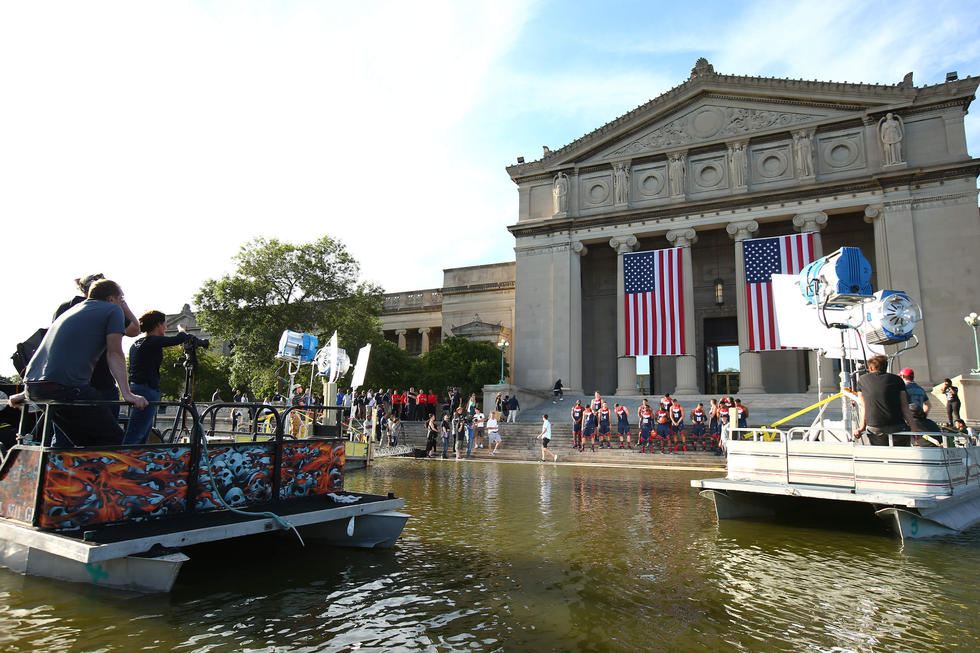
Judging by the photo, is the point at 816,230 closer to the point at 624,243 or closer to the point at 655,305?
the point at 655,305

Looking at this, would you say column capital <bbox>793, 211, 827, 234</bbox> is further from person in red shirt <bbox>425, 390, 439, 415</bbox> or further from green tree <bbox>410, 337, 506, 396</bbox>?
person in red shirt <bbox>425, 390, 439, 415</bbox>

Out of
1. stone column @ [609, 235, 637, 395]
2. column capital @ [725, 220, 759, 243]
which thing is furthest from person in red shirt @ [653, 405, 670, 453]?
column capital @ [725, 220, 759, 243]

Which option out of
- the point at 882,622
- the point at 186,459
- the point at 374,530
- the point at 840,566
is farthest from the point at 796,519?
the point at 186,459

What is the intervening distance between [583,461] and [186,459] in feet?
53.3

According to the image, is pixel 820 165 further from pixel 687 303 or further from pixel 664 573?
pixel 664 573

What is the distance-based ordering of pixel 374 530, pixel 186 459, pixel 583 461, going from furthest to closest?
pixel 583 461, pixel 374 530, pixel 186 459

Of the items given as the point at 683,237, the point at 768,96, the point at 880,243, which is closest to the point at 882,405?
the point at 880,243

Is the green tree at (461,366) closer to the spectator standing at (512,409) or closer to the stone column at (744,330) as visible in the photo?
the spectator standing at (512,409)

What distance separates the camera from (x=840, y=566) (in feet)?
19.1

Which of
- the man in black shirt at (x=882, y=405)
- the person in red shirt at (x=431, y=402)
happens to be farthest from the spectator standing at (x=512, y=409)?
the man in black shirt at (x=882, y=405)

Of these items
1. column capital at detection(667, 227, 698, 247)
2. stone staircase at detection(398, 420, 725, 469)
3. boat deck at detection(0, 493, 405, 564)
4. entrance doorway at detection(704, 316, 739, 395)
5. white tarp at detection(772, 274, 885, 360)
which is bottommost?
stone staircase at detection(398, 420, 725, 469)

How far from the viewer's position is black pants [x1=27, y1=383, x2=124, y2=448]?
15.7 feet

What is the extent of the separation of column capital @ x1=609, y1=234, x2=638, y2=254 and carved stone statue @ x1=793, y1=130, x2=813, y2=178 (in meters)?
9.04

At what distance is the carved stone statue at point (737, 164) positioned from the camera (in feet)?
104
